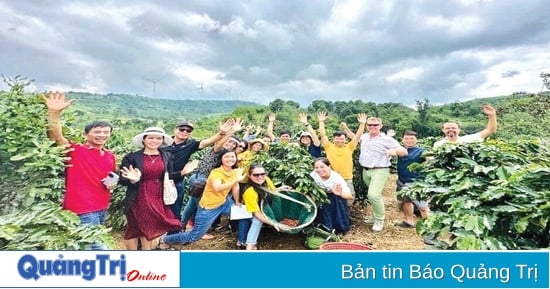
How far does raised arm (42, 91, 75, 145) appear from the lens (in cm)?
295

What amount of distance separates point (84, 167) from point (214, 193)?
1.38 meters

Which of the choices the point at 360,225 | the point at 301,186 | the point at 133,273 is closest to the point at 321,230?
the point at 301,186

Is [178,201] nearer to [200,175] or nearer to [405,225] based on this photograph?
[200,175]

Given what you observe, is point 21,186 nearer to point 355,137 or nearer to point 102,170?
point 102,170

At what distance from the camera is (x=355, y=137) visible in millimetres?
5121

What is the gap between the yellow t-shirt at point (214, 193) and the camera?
4.06 m

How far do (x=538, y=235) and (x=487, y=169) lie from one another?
64 centimetres

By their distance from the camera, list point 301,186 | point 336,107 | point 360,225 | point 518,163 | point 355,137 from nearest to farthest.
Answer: point 518,163, point 301,186, point 355,137, point 360,225, point 336,107

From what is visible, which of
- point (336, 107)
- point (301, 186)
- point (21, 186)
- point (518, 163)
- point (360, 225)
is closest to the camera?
point (21, 186)

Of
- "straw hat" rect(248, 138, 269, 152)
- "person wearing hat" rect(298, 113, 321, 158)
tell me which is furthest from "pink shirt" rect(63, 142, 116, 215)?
"person wearing hat" rect(298, 113, 321, 158)

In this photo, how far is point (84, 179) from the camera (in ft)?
10.2

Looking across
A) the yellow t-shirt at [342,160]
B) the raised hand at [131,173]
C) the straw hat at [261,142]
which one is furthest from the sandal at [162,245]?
the yellow t-shirt at [342,160]

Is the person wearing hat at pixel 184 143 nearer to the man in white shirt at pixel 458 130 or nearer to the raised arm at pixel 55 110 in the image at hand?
the raised arm at pixel 55 110

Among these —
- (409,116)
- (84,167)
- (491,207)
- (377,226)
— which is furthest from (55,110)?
(409,116)
